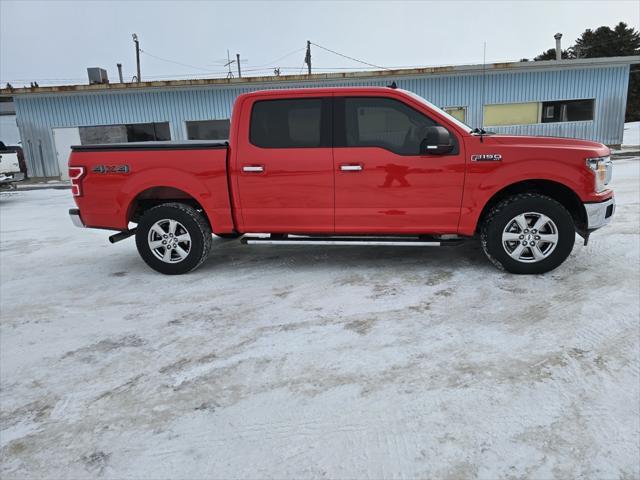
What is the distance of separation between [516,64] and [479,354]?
1792cm

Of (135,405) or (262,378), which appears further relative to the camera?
(262,378)

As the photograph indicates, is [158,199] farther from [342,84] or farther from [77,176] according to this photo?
[342,84]

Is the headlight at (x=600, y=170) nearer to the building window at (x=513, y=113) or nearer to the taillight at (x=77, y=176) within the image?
the taillight at (x=77, y=176)

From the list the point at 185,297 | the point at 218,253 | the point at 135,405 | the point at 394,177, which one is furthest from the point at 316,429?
the point at 218,253

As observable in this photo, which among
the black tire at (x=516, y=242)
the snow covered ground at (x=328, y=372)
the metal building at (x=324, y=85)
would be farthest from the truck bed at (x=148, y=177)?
the metal building at (x=324, y=85)

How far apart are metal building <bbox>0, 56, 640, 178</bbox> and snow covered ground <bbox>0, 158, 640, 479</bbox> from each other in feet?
49.5

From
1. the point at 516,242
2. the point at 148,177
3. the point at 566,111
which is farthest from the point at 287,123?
the point at 566,111

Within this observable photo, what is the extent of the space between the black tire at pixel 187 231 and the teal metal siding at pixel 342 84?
47.8 ft

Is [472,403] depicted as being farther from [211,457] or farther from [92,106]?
[92,106]

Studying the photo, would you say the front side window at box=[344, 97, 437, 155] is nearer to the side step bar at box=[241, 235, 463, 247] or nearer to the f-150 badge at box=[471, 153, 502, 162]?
the f-150 badge at box=[471, 153, 502, 162]

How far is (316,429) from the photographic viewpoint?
2.39 metres

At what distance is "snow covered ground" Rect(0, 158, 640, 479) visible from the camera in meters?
2.20

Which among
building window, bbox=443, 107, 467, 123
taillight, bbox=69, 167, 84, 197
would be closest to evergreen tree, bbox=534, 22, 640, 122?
building window, bbox=443, 107, 467, 123

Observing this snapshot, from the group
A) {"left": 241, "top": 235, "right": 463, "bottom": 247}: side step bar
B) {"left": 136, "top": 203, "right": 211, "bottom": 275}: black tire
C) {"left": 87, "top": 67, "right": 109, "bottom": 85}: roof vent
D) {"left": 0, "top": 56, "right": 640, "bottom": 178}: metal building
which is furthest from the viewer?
{"left": 87, "top": 67, "right": 109, "bottom": 85}: roof vent
